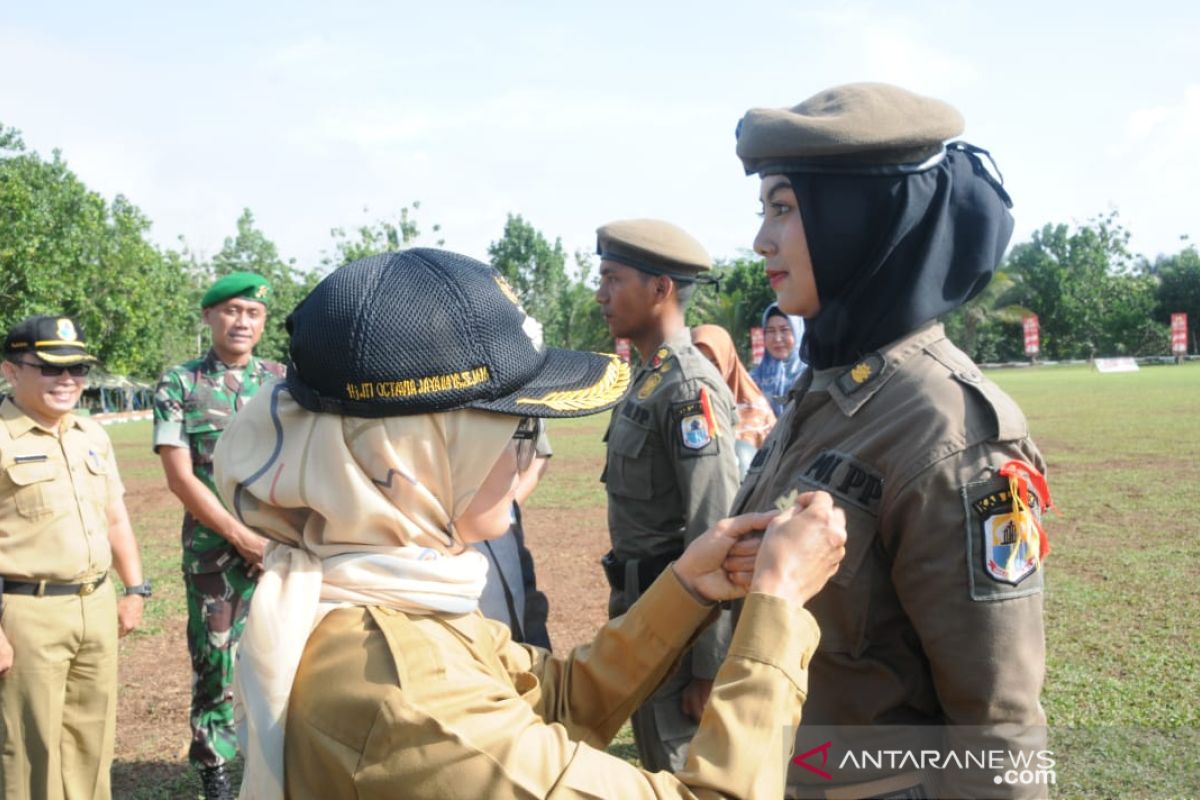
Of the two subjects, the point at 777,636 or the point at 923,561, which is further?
the point at 923,561

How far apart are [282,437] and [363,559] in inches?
10.3

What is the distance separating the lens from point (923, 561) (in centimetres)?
179

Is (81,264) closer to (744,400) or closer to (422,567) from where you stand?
(744,400)

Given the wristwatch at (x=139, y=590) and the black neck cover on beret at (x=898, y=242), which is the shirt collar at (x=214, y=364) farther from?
the black neck cover on beret at (x=898, y=242)

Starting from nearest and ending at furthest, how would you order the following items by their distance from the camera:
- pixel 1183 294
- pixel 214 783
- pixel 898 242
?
pixel 898 242, pixel 214 783, pixel 1183 294

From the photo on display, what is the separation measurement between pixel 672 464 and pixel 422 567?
226 centimetres

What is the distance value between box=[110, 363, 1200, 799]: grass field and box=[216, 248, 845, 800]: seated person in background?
341cm

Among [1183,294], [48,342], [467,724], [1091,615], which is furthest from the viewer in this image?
[1183,294]

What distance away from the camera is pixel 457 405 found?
1.59 metres

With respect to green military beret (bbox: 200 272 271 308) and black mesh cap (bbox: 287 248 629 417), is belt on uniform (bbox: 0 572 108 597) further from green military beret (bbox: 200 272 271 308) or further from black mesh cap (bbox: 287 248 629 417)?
black mesh cap (bbox: 287 248 629 417)

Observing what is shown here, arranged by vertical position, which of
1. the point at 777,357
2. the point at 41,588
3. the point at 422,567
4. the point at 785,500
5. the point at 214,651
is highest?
the point at 422,567

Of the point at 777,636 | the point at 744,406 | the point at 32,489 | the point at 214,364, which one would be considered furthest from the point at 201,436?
the point at 777,636

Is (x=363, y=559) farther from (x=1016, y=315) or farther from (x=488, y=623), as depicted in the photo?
(x=1016, y=315)

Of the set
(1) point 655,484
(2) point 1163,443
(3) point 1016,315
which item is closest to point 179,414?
(1) point 655,484
